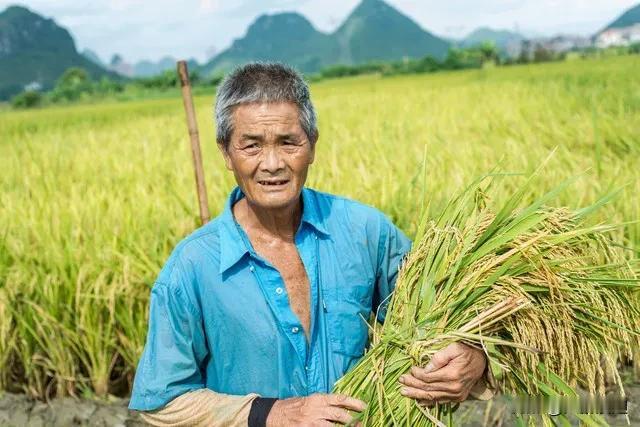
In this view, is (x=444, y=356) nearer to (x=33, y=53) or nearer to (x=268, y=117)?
(x=268, y=117)

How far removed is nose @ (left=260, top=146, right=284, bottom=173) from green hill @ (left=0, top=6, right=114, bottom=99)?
140 meters

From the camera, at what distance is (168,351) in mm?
1404

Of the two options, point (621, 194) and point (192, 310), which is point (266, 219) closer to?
point (192, 310)

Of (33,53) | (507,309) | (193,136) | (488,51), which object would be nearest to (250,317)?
(507,309)

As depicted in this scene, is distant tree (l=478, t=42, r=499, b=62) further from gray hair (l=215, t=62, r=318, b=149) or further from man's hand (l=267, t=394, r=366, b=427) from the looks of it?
man's hand (l=267, t=394, r=366, b=427)

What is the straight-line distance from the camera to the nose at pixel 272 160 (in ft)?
4.77

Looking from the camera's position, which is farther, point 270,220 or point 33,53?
point 33,53

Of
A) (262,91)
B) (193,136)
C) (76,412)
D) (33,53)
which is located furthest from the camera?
(33,53)

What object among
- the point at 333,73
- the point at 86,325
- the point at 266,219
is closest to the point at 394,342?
the point at 266,219

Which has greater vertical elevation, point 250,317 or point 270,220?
point 270,220

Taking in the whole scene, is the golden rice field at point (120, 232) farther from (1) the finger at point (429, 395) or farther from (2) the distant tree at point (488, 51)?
(2) the distant tree at point (488, 51)

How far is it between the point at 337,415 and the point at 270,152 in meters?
0.55

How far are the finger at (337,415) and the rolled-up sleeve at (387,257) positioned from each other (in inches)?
12.9

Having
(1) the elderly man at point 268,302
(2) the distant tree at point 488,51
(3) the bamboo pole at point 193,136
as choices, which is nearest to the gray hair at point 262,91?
(1) the elderly man at point 268,302
